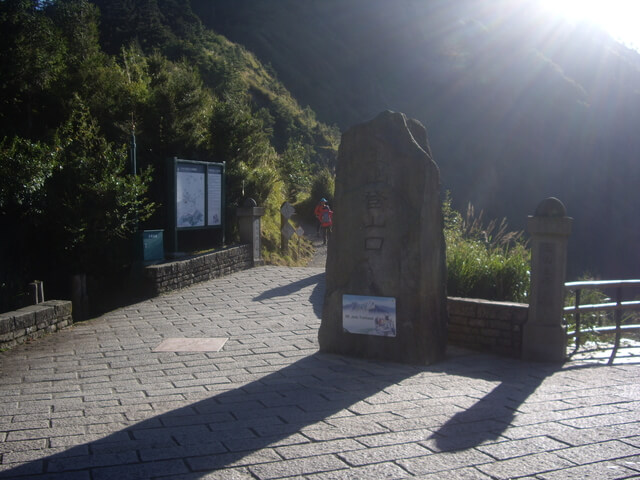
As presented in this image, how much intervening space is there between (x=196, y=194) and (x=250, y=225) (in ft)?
7.40

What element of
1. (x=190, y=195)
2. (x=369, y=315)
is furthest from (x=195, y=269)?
(x=369, y=315)

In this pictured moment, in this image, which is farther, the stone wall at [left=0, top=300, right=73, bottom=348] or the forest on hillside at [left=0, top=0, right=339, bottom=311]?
the forest on hillside at [left=0, top=0, right=339, bottom=311]

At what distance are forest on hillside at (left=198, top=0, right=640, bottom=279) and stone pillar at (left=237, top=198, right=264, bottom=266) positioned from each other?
3943cm

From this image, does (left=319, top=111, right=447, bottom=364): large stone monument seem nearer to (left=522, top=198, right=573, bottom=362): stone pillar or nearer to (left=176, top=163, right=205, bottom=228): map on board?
(left=522, top=198, right=573, bottom=362): stone pillar

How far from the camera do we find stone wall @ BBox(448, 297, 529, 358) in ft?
25.0

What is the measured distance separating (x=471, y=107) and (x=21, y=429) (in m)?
74.9

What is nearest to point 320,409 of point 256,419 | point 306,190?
point 256,419

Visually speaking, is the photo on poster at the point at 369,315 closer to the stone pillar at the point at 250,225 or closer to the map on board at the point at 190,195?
the map on board at the point at 190,195

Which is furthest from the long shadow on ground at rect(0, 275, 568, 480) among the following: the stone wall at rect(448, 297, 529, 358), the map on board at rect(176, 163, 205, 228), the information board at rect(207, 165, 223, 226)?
the information board at rect(207, 165, 223, 226)

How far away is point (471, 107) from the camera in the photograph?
7469 cm

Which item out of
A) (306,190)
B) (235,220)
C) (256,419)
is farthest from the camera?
(306,190)

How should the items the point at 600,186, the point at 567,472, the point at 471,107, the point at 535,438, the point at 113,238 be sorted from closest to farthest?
the point at 567,472 → the point at 535,438 → the point at 113,238 → the point at 600,186 → the point at 471,107

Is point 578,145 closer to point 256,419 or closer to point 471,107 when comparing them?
point 471,107

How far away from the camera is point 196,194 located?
13.9m
